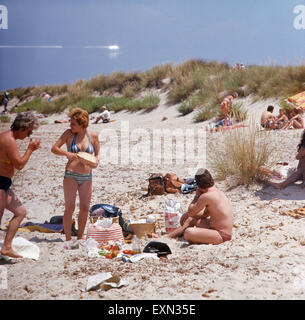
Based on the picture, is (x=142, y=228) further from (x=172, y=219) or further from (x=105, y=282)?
(x=105, y=282)

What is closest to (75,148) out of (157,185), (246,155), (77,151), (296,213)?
(77,151)

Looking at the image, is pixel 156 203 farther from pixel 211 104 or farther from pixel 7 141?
pixel 211 104

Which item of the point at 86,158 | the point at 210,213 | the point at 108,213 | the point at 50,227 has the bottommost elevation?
the point at 50,227

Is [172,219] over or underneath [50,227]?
over

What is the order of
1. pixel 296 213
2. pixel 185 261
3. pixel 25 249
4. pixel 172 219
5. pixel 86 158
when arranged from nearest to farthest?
pixel 185 261 < pixel 25 249 < pixel 86 158 < pixel 172 219 < pixel 296 213

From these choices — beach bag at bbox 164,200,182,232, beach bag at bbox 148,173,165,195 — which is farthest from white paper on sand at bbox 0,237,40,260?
Answer: beach bag at bbox 148,173,165,195

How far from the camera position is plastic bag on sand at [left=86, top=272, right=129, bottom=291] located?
11.9 feet

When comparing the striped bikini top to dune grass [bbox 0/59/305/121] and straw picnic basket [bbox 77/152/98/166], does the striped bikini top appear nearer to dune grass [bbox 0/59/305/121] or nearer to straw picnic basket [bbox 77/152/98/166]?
straw picnic basket [bbox 77/152/98/166]

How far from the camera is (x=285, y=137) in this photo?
10.2 metres

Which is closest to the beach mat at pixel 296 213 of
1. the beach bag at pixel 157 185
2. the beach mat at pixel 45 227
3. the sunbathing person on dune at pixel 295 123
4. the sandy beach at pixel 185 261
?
the sandy beach at pixel 185 261

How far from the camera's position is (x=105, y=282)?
144 inches

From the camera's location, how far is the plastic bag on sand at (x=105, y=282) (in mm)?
3621

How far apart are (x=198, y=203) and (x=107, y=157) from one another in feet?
21.8

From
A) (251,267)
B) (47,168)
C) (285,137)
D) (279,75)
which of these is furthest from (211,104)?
(251,267)
